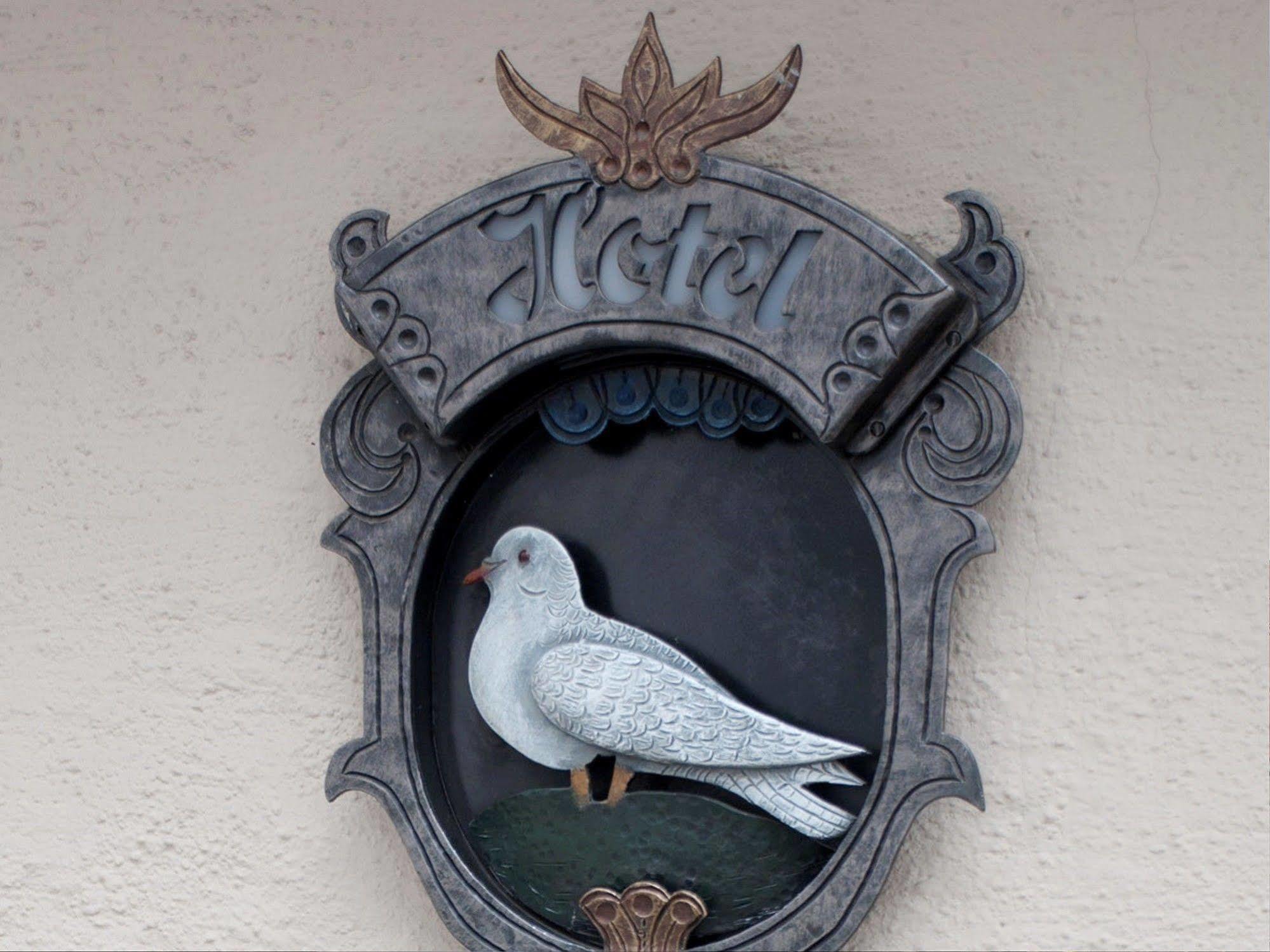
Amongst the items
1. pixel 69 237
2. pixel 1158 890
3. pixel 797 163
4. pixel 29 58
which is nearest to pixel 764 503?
pixel 797 163

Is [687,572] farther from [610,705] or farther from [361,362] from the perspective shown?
[361,362]

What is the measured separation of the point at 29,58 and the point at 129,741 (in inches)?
24.2

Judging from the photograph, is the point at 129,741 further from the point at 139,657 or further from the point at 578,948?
the point at 578,948

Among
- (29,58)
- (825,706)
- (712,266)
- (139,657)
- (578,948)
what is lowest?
(578,948)

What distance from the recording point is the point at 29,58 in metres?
1.46

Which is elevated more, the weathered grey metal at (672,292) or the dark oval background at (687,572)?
the weathered grey metal at (672,292)

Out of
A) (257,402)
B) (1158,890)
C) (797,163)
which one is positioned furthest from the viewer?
(257,402)

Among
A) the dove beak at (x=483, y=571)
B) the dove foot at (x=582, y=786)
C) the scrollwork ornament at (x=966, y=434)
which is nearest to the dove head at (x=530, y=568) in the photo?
the dove beak at (x=483, y=571)

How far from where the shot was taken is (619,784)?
124 centimetres

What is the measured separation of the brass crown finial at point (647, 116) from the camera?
1.20 m

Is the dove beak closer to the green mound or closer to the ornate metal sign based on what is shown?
the ornate metal sign

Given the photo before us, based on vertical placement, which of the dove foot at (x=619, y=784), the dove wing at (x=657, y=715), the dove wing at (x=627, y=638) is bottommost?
the dove foot at (x=619, y=784)

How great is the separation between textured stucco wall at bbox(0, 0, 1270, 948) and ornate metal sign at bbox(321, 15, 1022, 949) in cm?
6

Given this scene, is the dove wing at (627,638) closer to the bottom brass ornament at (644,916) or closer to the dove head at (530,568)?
the dove head at (530,568)
